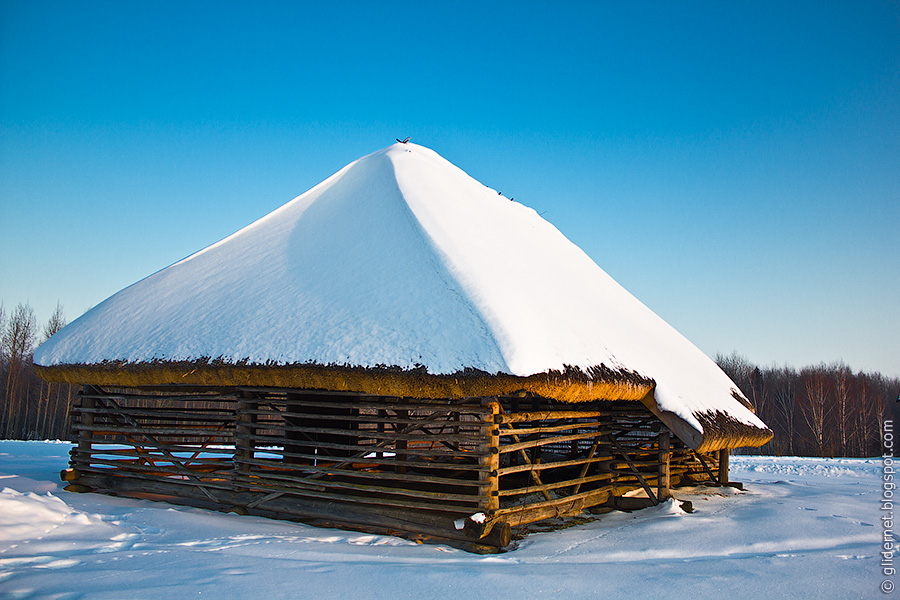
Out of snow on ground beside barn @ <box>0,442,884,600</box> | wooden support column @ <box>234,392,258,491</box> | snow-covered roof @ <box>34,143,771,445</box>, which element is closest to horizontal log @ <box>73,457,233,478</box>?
wooden support column @ <box>234,392,258,491</box>

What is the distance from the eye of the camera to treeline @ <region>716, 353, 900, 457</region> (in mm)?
37125

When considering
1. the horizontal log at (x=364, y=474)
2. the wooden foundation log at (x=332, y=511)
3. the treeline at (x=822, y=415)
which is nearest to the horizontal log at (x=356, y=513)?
the wooden foundation log at (x=332, y=511)

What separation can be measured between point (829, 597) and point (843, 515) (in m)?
5.02

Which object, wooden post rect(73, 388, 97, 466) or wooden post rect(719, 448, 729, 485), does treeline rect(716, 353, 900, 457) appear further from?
wooden post rect(73, 388, 97, 466)

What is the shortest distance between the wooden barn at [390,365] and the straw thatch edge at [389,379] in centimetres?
3

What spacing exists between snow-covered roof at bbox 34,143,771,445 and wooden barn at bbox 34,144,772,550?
4 cm

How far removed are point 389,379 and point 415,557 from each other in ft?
6.86

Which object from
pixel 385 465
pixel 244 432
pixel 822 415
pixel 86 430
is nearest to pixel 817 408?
pixel 822 415

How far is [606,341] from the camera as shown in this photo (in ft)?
31.9

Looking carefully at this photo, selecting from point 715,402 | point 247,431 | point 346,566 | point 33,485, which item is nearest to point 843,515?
point 715,402

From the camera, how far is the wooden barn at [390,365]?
771cm

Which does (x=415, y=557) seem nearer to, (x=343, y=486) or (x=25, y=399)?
(x=343, y=486)

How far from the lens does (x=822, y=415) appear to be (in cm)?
3516

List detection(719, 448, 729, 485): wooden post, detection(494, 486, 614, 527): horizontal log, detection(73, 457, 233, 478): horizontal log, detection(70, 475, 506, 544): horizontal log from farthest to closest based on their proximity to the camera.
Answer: detection(719, 448, 729, 485): wooden post → detection(73, 457, 233, 478): horizontal log → detection(494, 486, 614, 527): horizontal log → detection(70, 475, 506, 544): horizontal log
